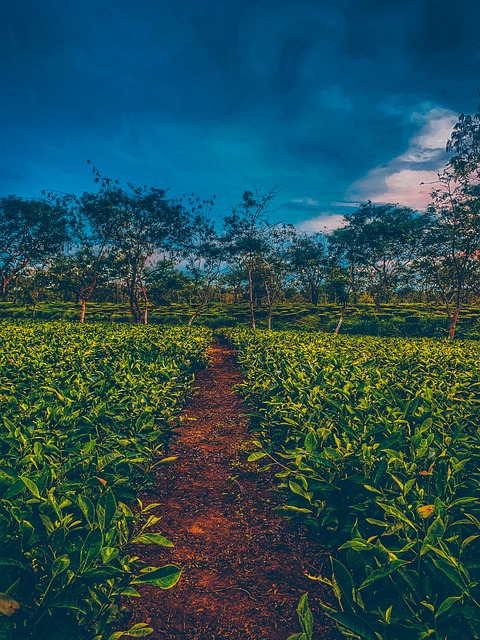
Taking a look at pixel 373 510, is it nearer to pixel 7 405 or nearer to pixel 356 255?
pixel 7 405

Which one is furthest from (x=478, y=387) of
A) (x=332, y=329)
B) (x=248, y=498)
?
(x=332, y=329)

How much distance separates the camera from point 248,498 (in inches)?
143

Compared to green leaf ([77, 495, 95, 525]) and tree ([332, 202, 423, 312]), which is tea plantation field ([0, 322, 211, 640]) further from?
tree ([332, 202, 423, 312])

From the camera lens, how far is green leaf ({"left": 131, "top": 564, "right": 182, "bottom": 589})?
1264 mm

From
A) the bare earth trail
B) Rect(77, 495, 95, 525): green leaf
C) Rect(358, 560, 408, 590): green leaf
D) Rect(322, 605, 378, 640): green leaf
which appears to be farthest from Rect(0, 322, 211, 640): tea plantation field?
Rect(358, 560, 408, 590): green leaf

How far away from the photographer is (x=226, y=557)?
108 inches

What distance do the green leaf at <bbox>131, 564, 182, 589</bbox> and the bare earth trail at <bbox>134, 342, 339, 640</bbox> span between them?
1.11 m

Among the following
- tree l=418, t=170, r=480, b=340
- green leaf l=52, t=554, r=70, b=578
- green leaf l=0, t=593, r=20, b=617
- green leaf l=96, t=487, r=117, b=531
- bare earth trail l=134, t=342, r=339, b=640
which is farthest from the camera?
tree l=418, t=170, r=480, b=340

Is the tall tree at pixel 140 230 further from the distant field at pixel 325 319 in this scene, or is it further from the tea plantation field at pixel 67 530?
the tea plantation field at pixel 67 530

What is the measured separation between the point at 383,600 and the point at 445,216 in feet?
91.6

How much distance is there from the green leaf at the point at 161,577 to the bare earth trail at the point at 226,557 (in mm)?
1110

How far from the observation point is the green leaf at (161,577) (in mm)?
1264

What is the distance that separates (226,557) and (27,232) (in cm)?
3614

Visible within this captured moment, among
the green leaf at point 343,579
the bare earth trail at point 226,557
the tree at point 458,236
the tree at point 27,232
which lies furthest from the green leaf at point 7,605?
the tree at point 27,232
